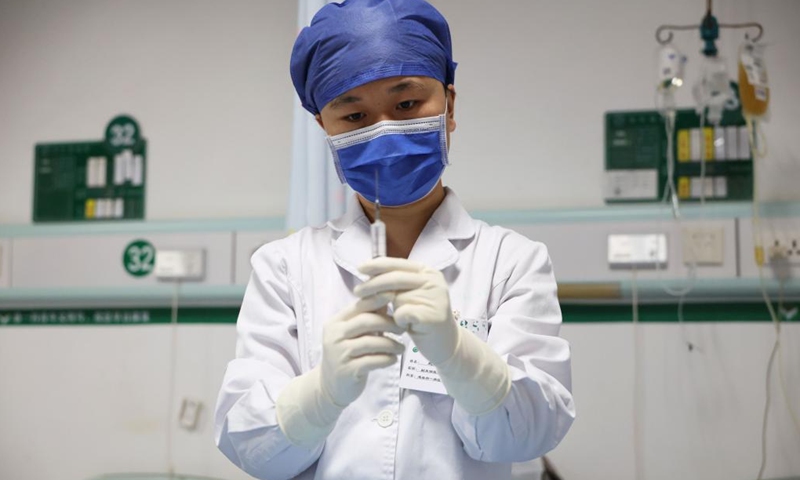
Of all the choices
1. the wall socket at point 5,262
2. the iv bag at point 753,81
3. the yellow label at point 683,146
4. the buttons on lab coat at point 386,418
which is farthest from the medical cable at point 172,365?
the iv bag at point 753,81

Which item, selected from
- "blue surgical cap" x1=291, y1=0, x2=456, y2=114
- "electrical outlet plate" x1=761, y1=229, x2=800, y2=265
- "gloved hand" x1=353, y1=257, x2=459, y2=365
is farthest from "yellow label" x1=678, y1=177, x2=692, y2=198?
"gloved hand" x1=353, y1=257, x2=459, y2=365

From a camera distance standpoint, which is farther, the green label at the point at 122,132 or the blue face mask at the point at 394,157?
the green label at the point at 122,132

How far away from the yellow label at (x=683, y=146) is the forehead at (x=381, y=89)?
1.49 meters

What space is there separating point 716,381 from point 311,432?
1.70 m

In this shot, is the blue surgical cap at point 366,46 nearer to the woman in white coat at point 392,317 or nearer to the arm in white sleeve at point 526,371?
the woman in white coat at point 392,317

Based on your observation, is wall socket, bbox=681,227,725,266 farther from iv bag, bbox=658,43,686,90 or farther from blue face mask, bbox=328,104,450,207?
blue face mask, bbox=328,104,450,207

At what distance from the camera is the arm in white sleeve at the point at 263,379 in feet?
3.56

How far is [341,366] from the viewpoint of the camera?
985 mm

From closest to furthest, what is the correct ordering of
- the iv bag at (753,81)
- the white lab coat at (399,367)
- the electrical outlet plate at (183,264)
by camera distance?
the white lab coat at (399,367)
the iv bag at (753,81)
the electrical outlet plate at (183,264)

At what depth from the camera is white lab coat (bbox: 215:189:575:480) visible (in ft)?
3.53

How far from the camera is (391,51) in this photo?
3.81 ft


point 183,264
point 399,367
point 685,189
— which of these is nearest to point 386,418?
point 399,367

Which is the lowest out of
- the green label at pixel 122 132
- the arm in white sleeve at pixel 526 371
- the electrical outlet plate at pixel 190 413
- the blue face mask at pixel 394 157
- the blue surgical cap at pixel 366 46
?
the electrical outlet plate at pixel 190 413

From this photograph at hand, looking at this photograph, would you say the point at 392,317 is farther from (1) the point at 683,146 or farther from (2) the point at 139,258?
(2) the point at 139,258
